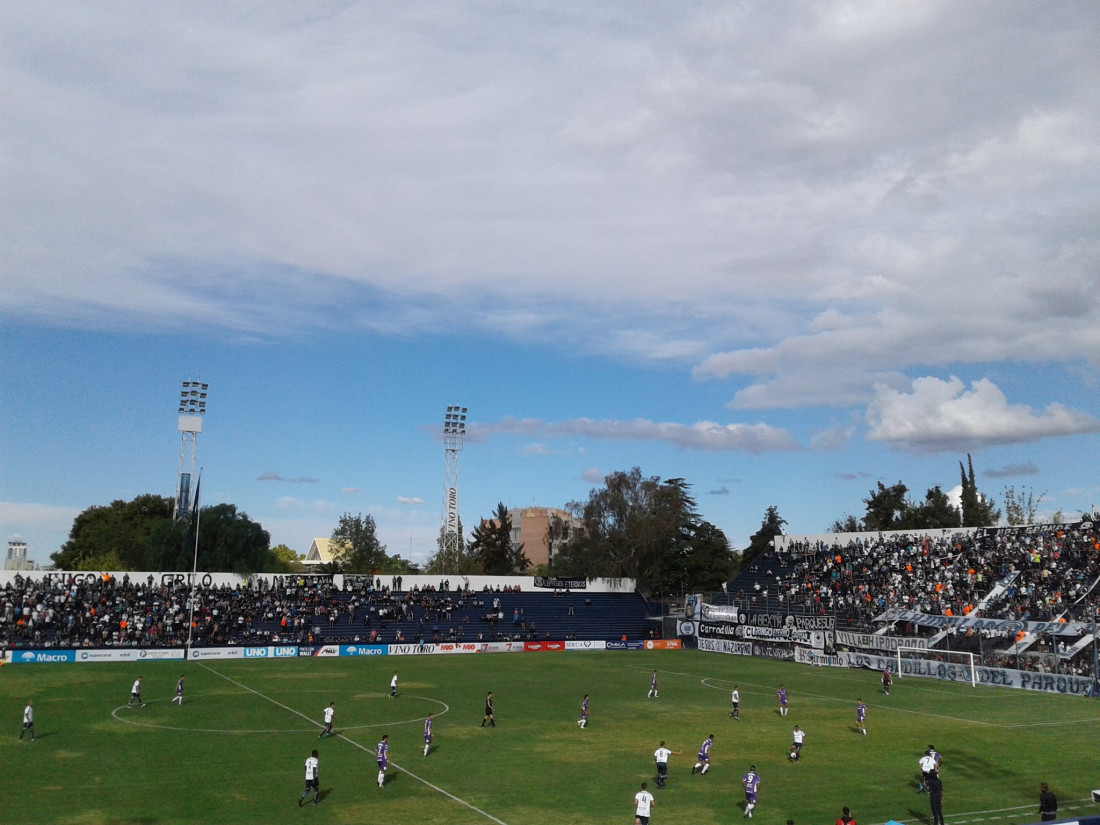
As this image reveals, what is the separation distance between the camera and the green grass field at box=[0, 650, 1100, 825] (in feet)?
86.9

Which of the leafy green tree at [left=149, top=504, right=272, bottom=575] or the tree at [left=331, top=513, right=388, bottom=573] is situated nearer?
the leafy green tree at [left=149, top=504, right=272, bottom=575]

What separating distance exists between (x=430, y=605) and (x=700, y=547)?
154 feet

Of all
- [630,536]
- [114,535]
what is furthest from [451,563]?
[114,535]

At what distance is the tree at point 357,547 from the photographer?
131875 mm

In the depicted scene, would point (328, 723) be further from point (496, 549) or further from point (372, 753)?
point (496, 549)

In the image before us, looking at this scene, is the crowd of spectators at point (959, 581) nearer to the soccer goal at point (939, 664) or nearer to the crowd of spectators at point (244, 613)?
the soccer goal at point (939, 664)

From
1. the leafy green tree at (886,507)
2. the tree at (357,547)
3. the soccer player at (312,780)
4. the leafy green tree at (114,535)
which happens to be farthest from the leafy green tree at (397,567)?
the soccer player at (312,780)

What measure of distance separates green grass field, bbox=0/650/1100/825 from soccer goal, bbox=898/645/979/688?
188 cm

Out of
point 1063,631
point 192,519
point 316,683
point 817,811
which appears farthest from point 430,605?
point 817,811

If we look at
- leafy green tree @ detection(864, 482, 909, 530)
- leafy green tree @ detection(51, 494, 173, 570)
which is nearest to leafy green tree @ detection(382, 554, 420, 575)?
leafy green tree @ detection(51, 494, 173, 570)

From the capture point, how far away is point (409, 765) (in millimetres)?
32188

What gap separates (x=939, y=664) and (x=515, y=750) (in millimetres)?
36864

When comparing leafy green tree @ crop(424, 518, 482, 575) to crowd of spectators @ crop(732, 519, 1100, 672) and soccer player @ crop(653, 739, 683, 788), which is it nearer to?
crowd of spectators @ crop(732, 519, 1100, 672)

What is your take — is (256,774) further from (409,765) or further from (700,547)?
(700,547)
